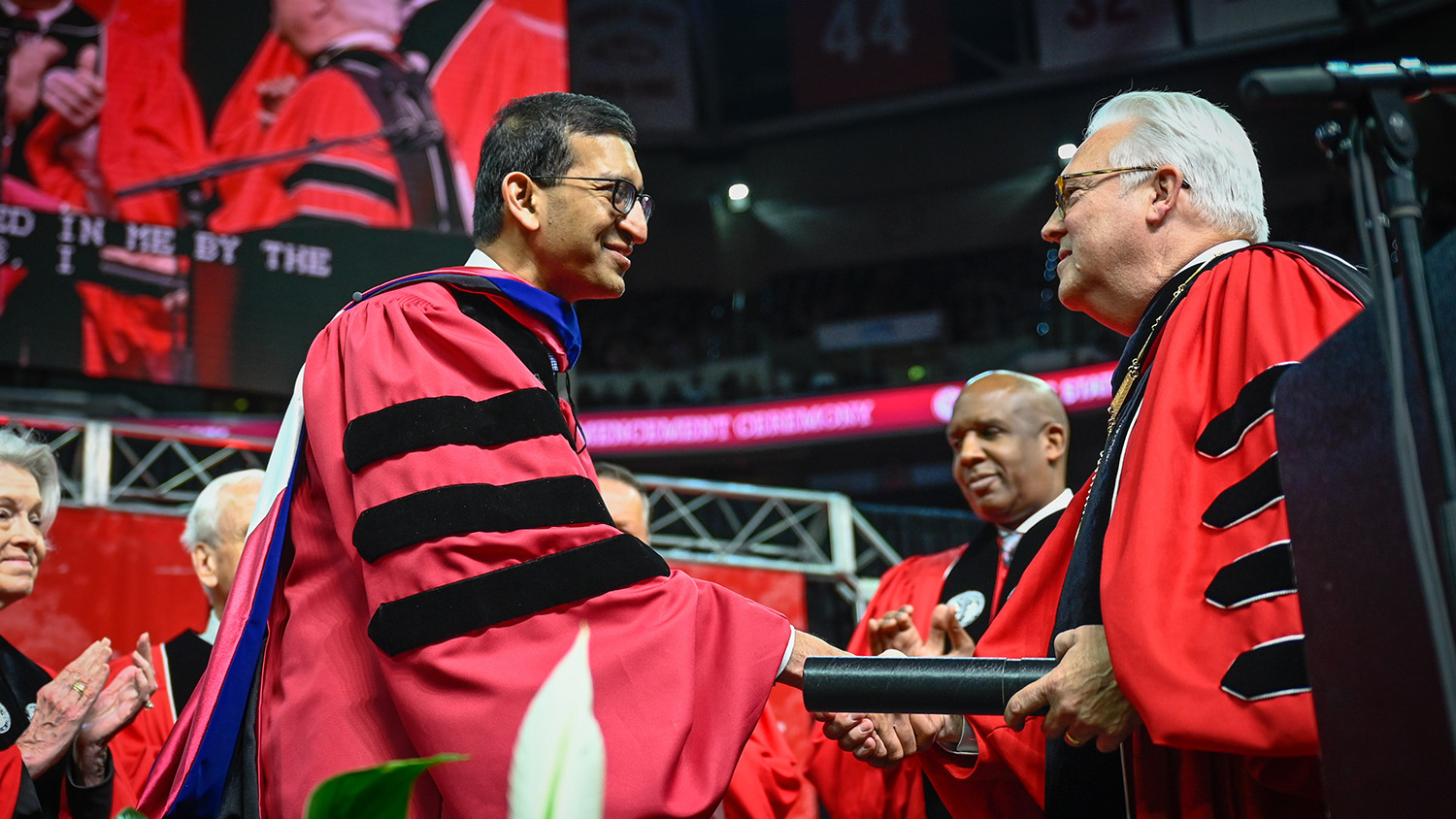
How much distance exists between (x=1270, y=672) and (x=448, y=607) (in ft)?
3.98

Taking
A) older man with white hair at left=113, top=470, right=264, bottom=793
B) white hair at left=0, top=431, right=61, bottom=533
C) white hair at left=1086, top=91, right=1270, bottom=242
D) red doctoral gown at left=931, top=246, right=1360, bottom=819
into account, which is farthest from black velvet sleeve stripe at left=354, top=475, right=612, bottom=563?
older man with white hair at left=113, top=470, right=264, bottom=793

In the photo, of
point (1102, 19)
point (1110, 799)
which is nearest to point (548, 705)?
point (1110, 799)

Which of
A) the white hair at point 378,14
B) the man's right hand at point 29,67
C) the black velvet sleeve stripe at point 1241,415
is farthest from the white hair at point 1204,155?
the man's right hand at point 29,67

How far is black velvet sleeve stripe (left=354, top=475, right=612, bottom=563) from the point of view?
1962 mm

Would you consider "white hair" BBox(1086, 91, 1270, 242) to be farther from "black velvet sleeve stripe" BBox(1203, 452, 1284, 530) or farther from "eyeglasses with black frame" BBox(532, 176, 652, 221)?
"eyeglasses with black frame" BBox(532, 176, 652, 221)

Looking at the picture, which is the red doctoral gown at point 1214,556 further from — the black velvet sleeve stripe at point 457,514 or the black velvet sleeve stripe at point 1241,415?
the black velvet sleeve stripe at point 457,514

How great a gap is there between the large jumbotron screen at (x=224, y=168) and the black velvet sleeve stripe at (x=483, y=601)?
6.15 meters

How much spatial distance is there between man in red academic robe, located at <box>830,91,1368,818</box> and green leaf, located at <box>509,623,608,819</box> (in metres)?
0.88

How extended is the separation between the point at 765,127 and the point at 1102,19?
5.52m

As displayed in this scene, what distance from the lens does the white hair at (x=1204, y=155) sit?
242cm

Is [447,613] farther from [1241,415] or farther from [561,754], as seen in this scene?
[1241,415]

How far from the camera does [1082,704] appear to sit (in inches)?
75.4

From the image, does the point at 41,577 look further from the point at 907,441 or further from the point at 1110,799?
the point at 907,441

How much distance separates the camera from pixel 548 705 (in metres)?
1.30
